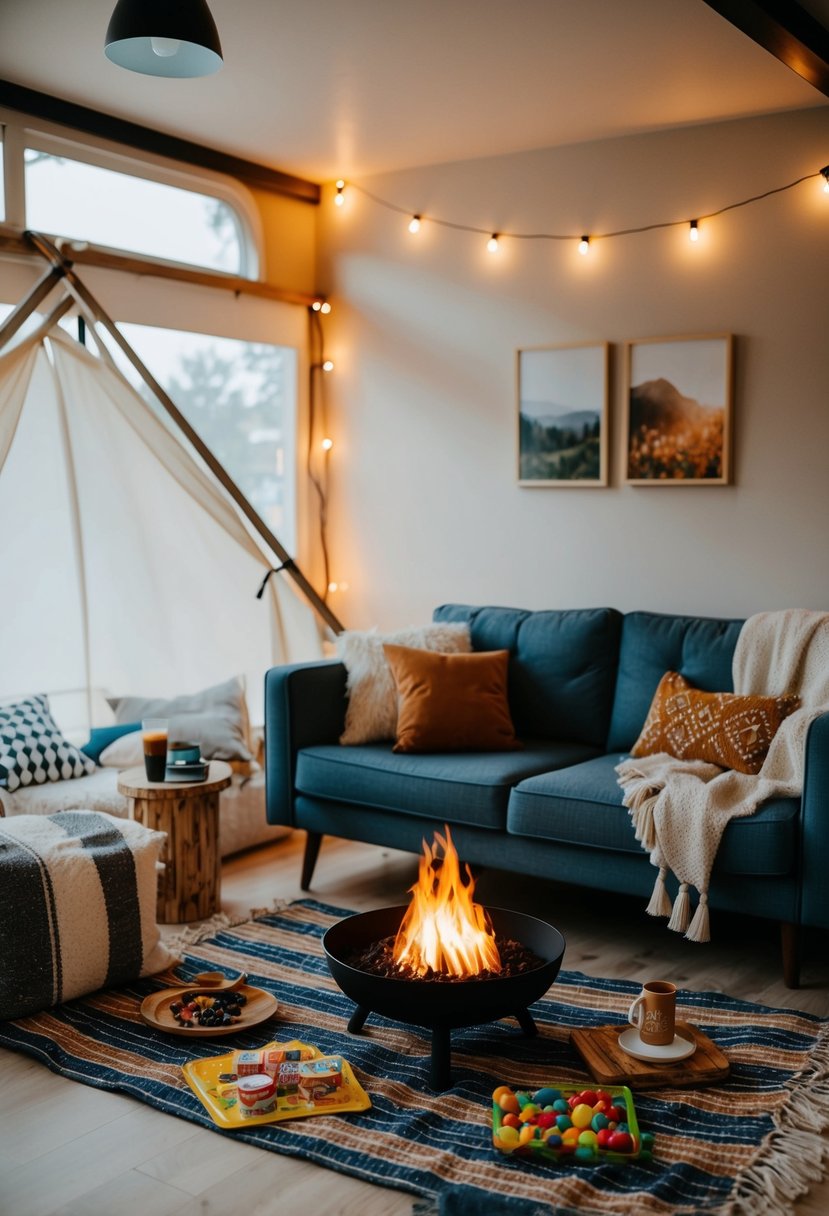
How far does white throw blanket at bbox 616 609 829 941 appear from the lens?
3.11 m

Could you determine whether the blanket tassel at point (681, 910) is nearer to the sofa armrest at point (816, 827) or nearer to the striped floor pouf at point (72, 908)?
the sofa armrest at point (816, 827)

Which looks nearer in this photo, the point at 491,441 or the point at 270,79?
the point at 270,79

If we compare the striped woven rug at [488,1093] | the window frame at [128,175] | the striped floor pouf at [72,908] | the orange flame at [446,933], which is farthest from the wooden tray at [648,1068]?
the window frame at [128,175]

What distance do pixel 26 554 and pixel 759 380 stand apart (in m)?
2.59

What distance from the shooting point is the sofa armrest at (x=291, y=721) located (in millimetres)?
4000

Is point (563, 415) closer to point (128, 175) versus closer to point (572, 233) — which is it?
point (572, 233)

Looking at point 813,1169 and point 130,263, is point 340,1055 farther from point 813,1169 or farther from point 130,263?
point 130,263

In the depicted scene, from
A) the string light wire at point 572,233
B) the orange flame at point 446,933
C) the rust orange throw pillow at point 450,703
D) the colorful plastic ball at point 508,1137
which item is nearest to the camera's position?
the colorful plastic ball at point 508,1137

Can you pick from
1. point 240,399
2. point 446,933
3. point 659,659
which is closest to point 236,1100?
point 446,933

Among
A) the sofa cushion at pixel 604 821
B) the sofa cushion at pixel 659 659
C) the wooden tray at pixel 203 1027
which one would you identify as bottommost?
the wooden tray at pixel 203 1027

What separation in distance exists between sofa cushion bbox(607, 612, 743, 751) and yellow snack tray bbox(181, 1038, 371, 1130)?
170 centimetres

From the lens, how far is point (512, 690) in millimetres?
4211

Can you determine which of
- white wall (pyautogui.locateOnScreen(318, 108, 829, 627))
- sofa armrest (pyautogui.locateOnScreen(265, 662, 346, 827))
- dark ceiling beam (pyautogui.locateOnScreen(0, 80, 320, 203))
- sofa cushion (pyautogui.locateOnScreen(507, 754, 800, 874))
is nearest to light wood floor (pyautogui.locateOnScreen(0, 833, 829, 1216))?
sofa cushion (pyautogui.locateOnScreen(507, 754, 800, 874))

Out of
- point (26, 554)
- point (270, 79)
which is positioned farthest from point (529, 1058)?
point (270, 79)
